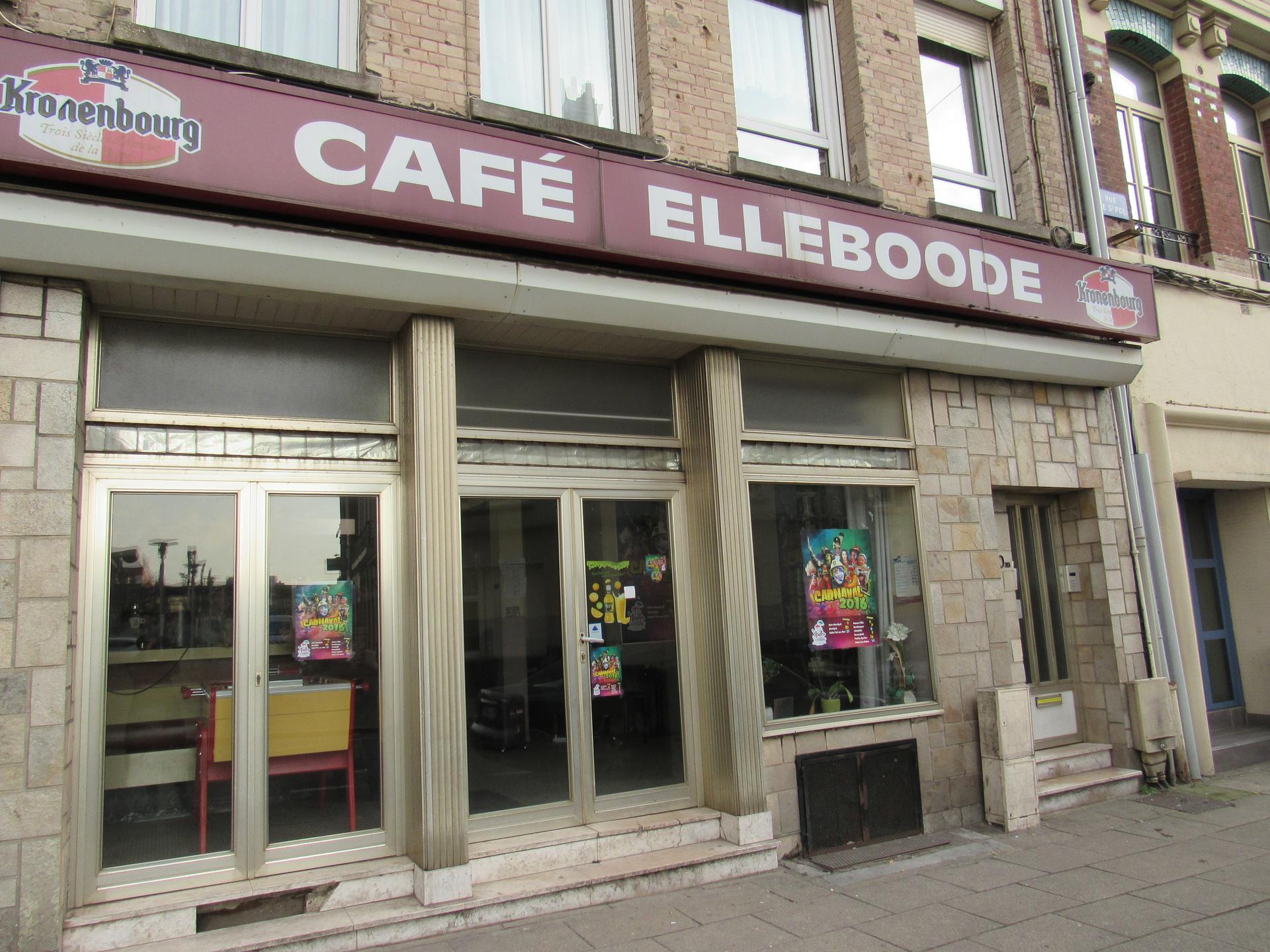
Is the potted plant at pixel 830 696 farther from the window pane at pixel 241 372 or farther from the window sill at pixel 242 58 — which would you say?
the window sill at pixel 242 58

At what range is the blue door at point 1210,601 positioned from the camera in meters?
10.0

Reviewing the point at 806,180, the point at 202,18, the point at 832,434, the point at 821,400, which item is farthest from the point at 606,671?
the point at 202,18

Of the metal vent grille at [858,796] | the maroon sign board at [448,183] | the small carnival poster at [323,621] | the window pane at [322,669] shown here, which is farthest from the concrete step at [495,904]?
the maroon sign board at [448,183]

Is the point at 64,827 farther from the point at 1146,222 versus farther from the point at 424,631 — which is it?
the point at 1146,222

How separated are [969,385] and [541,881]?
544cm

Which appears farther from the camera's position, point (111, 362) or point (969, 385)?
point (969, 385)

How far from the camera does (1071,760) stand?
8.00m

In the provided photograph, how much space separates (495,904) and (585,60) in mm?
5980

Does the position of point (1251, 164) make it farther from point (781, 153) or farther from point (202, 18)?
point (202, 18)

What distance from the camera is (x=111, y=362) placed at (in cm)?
518

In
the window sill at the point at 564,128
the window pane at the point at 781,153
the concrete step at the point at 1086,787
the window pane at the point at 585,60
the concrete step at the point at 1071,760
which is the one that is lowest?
the concrete step at the point at 1086,787

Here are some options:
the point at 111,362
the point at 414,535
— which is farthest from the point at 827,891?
the point at 111,362

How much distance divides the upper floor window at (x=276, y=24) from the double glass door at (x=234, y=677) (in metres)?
2.85

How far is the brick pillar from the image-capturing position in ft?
33.9
